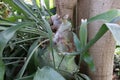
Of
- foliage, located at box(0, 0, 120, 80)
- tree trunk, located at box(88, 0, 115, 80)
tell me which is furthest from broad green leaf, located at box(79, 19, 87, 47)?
tree trunk, located at box(88, 0, 115, 80)

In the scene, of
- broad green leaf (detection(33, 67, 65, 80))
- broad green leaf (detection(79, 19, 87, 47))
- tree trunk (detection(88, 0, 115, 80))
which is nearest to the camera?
broad green leaf (detection(33, 67, 65, 80))

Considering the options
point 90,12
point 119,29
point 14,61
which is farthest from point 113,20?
point 14,61

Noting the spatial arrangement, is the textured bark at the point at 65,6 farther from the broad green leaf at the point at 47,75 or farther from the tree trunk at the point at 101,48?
the broad green leaf at the point at 47,75

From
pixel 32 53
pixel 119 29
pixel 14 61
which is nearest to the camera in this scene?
pixel 119 29

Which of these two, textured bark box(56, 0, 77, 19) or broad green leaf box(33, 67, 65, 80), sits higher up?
textured bark box(56, 0, 77, 19)

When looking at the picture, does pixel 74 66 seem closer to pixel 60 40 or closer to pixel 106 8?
pixel 60 40

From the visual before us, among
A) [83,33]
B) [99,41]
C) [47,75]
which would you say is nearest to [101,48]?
[99,41]

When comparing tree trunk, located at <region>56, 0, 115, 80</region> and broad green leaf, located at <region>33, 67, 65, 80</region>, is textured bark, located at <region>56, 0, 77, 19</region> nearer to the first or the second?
tree trunk, located at <region>56, 0, 115, 80</region>

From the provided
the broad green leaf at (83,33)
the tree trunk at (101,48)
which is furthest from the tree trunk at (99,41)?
the broad green leaf at (83,33)

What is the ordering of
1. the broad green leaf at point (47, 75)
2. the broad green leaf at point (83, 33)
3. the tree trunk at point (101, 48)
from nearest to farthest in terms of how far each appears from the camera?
the broad green leaf at point (47, 75) < the broad green leaf at point (83, 33) < the tree trunk at point (101, 48)
